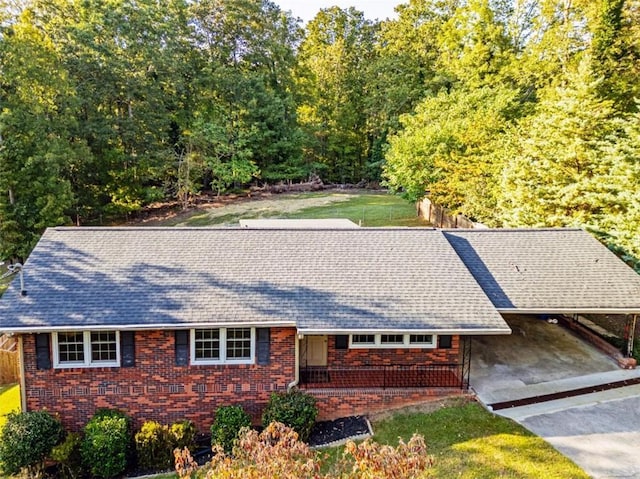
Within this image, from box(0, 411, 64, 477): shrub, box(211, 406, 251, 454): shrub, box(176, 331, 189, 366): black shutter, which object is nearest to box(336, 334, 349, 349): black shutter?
box(211, 406, 251, 454): shrub

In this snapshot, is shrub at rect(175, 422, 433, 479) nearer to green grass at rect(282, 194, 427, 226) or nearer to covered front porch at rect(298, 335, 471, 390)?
covered front porch at rect(298, 335, 471, 390)

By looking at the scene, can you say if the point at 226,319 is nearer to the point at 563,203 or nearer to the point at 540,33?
the point at 563,203

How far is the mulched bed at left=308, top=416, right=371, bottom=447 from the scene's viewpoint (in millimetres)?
11547

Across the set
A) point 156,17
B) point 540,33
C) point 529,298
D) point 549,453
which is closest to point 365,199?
point 540,33

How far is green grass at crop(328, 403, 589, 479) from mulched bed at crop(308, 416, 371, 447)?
1.20 ft

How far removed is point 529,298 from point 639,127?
329 inches

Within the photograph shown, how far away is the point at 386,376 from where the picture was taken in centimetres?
1302

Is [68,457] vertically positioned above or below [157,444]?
below

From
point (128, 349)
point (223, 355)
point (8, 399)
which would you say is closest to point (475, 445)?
point (223, 355)

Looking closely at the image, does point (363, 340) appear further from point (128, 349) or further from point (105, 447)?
point (105, 447)

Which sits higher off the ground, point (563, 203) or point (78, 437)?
point (563, 203)

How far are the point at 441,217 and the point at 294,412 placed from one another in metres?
21.9

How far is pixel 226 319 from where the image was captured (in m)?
11.8

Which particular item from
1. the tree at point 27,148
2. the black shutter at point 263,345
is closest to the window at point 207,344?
the black shutter at point 263,345
